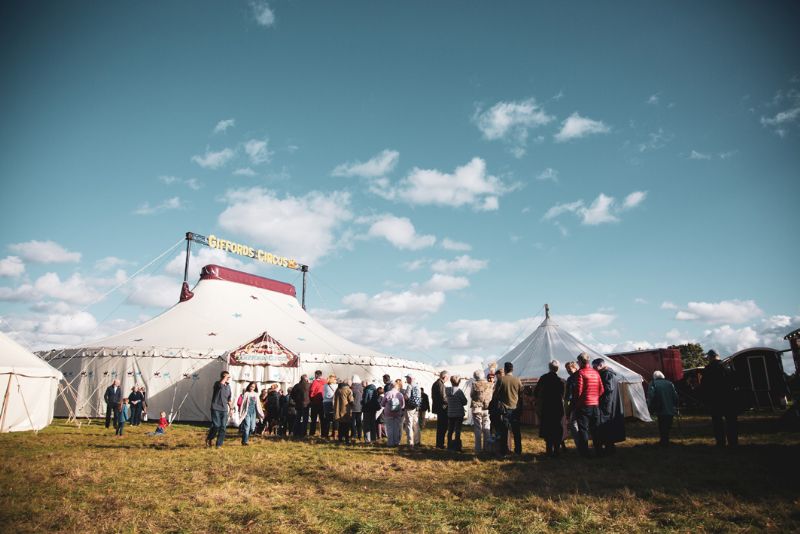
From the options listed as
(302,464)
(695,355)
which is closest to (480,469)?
(302,464)

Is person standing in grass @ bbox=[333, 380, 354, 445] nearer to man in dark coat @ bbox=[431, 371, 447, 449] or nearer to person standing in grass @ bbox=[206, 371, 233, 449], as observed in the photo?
man in dark coat @ bbox=[431, 371, 447, 449]

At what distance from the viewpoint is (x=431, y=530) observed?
4.09 meters

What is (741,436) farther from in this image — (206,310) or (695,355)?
(695,355)

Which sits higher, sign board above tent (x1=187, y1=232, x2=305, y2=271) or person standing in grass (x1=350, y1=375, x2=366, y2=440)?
sign board above tent (x1=187, y1=232, x2=305, y2=271)

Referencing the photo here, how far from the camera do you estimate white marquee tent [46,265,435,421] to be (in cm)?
1614

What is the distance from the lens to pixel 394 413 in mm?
9859

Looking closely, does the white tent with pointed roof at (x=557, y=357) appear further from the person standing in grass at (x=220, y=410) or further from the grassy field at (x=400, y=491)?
the person standing in grass at (x=220, y=410)

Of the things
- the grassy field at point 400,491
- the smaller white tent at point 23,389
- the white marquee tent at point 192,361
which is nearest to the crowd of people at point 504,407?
the grassy field at point 400,491

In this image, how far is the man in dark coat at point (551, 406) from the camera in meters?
7.71

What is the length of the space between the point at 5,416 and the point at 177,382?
4928mm

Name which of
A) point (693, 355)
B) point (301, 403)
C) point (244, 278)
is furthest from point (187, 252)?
point (693, 355)

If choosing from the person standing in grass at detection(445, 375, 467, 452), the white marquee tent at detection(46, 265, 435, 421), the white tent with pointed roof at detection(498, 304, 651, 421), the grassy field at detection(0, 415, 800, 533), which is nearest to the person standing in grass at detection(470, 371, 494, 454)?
the person standing in grass at detection(445, 375, 467, 452)

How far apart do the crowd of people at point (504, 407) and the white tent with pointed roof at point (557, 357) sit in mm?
5987

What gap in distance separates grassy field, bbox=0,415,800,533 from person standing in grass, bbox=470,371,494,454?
1.74ft
